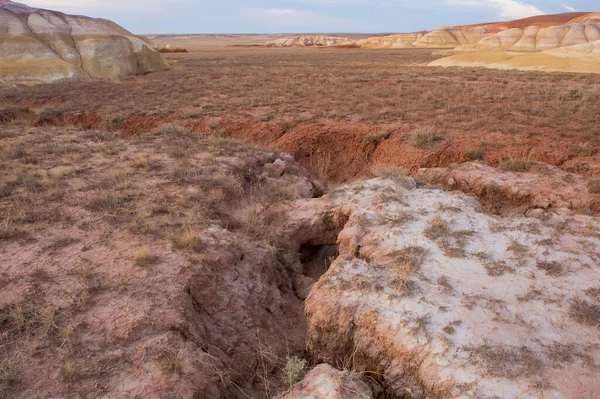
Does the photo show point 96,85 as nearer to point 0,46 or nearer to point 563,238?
point 0,46

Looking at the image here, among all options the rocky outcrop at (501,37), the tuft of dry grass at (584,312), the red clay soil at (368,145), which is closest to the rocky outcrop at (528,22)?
the rocky outcrop at (501,37)

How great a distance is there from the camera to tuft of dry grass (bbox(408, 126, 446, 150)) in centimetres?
855

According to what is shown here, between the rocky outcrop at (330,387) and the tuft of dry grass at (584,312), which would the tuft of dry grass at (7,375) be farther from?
the tuft of dry grass at (584,312)

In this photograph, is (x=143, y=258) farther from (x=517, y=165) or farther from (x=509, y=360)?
(x=517, y=165)

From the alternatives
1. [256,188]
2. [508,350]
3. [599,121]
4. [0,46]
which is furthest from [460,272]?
[0,46]

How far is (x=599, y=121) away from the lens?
9.33 m

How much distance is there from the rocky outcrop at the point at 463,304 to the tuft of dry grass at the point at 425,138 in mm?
3459

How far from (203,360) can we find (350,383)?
46.8 inches

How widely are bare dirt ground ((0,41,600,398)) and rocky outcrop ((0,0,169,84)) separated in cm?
878

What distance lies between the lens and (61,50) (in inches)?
867

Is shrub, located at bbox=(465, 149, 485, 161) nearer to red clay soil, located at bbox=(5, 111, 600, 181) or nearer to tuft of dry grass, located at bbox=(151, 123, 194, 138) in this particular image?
red clay soil, located at bbox=(5, 111, 600, 181)

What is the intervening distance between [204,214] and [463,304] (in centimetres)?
338

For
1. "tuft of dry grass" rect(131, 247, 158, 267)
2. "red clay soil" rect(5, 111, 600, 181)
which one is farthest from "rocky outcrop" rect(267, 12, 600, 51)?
"tuft of dry grass" rect(131, 247, 158, 267)

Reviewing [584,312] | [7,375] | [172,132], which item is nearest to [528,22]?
[172,132]
